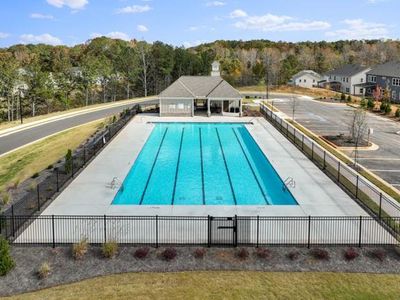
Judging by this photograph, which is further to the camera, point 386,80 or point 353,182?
point 386,80

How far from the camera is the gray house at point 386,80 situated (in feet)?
236

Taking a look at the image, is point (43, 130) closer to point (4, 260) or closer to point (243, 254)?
point (4, 260)

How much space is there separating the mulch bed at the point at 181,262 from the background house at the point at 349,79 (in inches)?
2950

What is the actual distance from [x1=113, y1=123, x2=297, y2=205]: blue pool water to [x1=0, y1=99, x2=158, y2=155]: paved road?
11105 mm

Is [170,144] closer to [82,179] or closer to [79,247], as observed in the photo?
[82,179]

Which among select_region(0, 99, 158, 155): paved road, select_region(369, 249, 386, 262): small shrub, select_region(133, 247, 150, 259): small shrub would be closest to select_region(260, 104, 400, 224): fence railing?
select_region(369, 249, 386, 262): small shrub

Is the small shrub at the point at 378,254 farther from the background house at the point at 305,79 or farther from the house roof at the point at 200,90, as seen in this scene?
the background house at the point at 305,79

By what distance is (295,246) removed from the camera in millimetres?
16891

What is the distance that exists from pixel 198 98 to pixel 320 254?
38373mm

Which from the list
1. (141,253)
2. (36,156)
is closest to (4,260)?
(141,253)

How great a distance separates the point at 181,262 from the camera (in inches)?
618

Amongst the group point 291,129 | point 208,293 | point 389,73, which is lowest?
point 208,293

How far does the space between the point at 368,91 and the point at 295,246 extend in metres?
74.4

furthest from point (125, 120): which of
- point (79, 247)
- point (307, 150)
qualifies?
point (79, 247)
